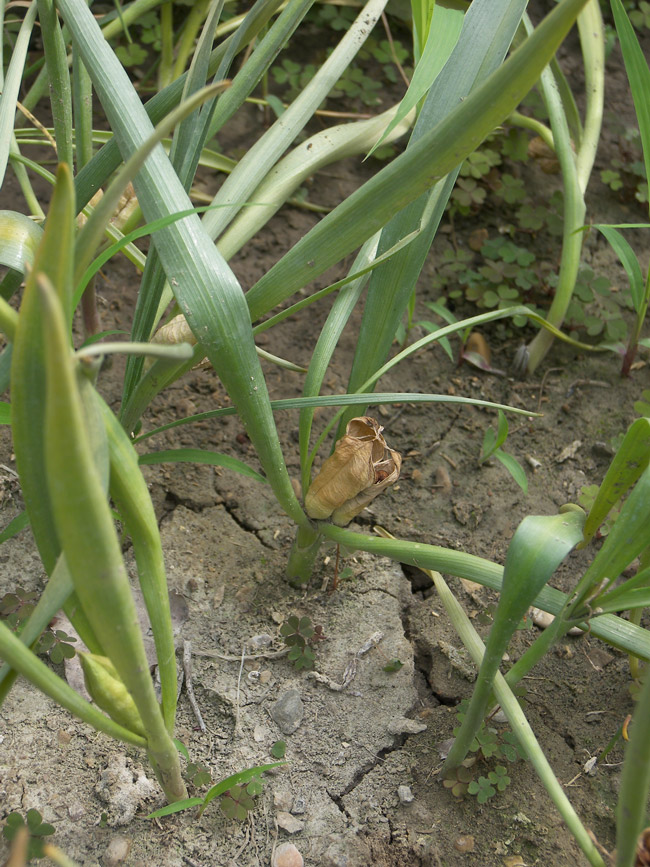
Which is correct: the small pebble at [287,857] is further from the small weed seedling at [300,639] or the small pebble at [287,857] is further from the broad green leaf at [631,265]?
the broad green leaf at [631,265]

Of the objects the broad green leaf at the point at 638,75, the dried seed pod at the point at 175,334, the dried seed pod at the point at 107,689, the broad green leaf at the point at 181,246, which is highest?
the broad green leaf at the point at 638,75

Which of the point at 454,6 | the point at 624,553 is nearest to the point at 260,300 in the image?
the point at 624,553

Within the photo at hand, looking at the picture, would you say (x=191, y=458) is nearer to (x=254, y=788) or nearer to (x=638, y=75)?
(x=254, y=788)

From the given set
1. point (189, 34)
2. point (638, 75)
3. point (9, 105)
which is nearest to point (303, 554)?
point (9, 105)

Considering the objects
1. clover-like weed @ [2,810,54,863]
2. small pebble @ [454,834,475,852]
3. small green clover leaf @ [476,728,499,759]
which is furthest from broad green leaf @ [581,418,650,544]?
clover-like weed @ [2,810,54,863]

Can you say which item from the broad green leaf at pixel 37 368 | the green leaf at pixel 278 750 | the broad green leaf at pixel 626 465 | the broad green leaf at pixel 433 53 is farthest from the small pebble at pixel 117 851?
the broad green leaf at pixel 433 53
